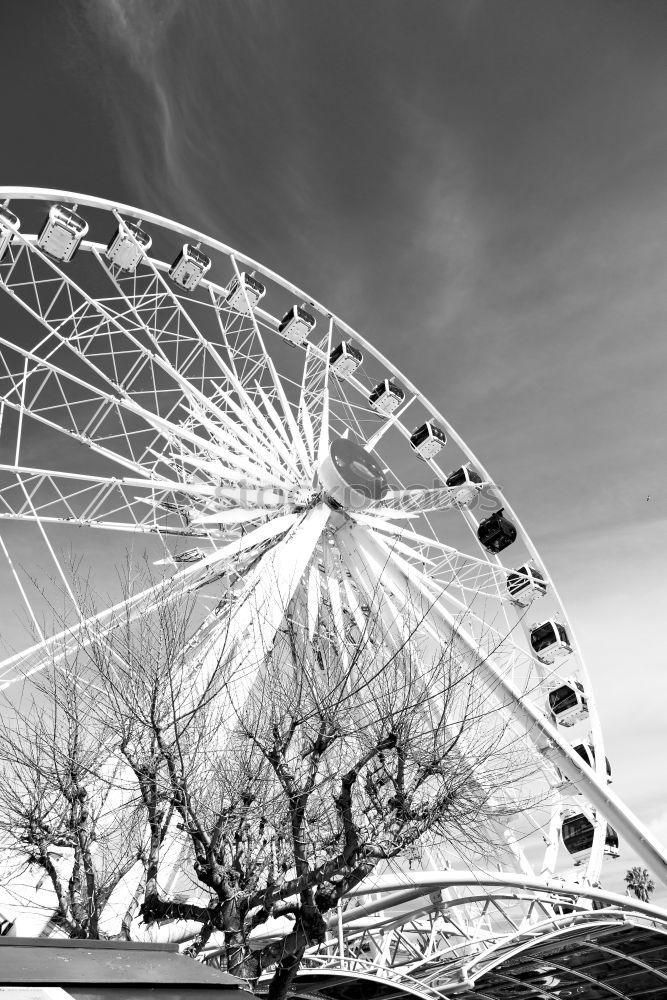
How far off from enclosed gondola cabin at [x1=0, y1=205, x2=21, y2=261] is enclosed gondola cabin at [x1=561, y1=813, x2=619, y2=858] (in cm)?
1970

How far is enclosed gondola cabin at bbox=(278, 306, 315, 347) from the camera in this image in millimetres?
24328

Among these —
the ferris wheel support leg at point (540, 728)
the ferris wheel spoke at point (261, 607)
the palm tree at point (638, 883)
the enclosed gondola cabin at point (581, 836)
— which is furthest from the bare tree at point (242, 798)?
the palm tree at point (638, 883)

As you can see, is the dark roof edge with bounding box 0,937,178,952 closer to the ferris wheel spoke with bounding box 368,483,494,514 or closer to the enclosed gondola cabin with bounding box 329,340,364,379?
the ferris wheel spoke with bounding box 368,483,494,514

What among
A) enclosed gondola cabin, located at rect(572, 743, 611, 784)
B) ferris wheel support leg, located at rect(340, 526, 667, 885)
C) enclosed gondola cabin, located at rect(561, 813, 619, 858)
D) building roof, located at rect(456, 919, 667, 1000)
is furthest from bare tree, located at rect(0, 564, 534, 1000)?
enclosed gondola cabin, located at rect(572, 743, 611, 784)

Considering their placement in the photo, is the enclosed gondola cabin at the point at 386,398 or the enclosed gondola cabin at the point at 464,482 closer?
the enclosed gondola cabin at the point at 464,482

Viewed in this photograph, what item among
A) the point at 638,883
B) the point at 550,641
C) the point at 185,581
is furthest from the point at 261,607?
the point at 638,883

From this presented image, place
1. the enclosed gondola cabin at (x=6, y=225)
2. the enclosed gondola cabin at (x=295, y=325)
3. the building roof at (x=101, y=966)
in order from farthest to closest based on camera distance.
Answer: the enclosed gondola cabin at (x=295, y=325), the enclosed gondola cabin at (x=6, y=225), the building roof at (x=101, y=966)

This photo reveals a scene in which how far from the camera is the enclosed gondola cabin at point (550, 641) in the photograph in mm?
24219

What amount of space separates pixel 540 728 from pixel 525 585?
272 inches

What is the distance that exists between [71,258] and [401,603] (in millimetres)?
11500

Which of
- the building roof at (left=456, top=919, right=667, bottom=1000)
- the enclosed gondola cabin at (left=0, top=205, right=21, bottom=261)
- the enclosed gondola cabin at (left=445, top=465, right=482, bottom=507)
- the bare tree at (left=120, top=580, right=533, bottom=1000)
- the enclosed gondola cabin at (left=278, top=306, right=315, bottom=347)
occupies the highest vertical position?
the enclosed gondola cabin at (left=278, top=306, right=315, bottom=347)

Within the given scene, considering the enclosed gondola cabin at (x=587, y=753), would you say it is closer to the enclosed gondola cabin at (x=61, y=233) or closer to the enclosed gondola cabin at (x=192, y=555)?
the enclosed gondola cabin at (x=192, y=555)

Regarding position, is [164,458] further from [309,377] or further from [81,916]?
[81,916]

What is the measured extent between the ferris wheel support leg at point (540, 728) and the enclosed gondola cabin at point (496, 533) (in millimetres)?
5438
